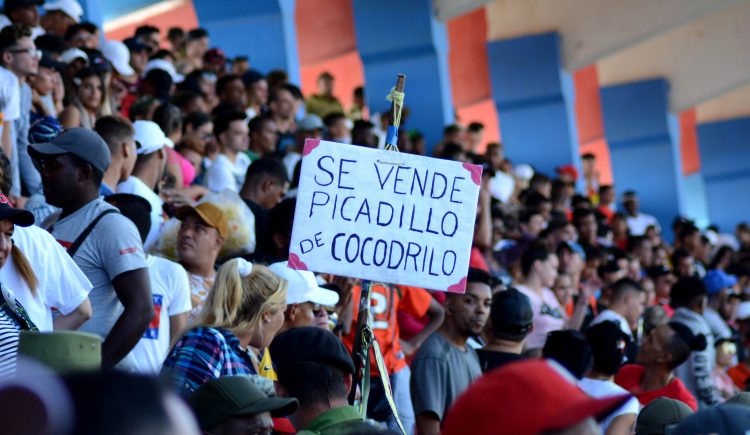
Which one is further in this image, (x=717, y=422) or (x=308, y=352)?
(x=308, y=352)

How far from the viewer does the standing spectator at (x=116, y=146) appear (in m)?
5.93

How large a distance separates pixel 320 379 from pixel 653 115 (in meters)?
18.8

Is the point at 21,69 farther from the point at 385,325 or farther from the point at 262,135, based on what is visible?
the point at 262,135

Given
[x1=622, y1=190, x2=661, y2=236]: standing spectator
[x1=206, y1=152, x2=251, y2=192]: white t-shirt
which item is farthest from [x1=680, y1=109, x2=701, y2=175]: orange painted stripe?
[x1=206, y1=152, x2=251, y2=192]: white t-shirt

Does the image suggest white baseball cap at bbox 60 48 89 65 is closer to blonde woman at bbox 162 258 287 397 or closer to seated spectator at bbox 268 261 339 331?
seated spectator at bbox 268 261 339 331

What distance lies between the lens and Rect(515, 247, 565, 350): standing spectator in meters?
8.65

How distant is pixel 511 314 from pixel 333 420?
125 inches

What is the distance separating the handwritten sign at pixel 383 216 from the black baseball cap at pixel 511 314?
6.45 ft

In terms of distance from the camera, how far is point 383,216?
16.0ft

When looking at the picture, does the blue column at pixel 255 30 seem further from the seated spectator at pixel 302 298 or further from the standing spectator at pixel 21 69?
the seated spectator at pixel 302 298

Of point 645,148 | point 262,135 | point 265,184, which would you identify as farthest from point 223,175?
point 645,148

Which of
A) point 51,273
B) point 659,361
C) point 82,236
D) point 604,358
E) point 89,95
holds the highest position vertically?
point 89,95

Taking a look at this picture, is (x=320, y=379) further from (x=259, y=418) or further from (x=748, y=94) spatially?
(x=748, y=94)

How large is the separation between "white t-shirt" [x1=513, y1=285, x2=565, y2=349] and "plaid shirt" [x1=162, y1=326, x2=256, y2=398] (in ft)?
13.2
